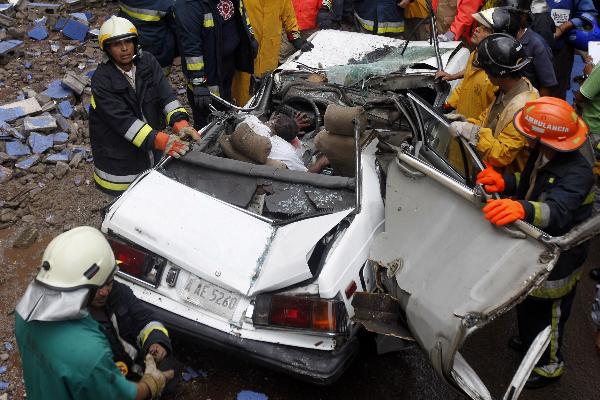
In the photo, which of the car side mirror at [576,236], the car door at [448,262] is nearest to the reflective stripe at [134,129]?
the car door at [448,262]

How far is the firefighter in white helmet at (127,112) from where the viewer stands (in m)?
3.88

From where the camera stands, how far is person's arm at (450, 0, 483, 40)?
19.1 ft

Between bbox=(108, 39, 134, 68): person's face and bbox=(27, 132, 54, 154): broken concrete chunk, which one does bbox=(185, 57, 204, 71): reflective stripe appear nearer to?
bbox=(108, 39, 134, 68): person's face

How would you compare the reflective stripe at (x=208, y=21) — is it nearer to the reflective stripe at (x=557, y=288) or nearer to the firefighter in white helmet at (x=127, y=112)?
the firefighter in white helmet at (x=127, y=112)

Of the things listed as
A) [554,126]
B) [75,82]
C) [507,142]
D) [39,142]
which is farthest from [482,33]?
[75,82]

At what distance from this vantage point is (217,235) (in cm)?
314

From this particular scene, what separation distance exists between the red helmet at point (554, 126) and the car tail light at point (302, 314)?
4.38 feet

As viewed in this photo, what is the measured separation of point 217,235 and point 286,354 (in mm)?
720

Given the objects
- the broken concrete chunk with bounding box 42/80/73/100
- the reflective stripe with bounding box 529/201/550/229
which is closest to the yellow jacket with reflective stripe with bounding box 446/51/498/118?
the reflective stripe with bounding box 529/201/550/229

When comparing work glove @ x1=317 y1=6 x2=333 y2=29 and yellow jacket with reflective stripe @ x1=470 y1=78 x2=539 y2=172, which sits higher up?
yellow jacket with reflective stripe @ x1=470 y1=78 x2=539 y2=172

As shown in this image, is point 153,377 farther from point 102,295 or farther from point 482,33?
point 482,33

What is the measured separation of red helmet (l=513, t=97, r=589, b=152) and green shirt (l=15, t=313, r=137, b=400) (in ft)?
7.51

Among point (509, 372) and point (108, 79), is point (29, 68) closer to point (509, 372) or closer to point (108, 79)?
point (108, 79)

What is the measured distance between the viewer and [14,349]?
143 inches
